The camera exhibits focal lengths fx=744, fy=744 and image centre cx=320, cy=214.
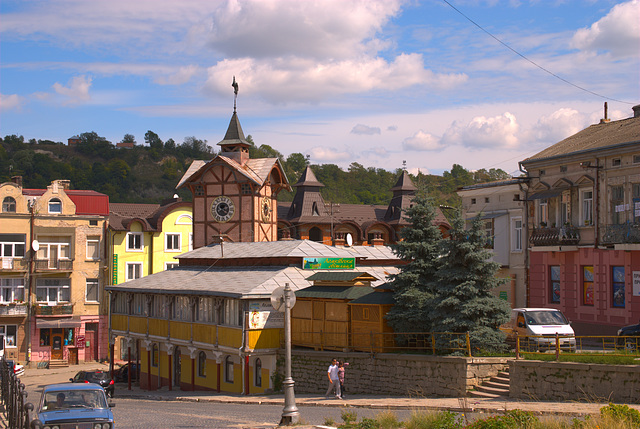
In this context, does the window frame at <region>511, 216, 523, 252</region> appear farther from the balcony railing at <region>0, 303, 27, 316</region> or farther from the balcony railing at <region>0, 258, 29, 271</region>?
the balcony railing at <region>0, 303, 27, 316</region>

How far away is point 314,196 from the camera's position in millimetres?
70250

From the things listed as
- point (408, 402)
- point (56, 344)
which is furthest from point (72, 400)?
point (56, 344)

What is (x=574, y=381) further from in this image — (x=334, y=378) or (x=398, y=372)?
(x=334, y=378)

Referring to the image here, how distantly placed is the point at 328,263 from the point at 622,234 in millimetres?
12975

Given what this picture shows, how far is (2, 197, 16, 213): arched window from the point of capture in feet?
173

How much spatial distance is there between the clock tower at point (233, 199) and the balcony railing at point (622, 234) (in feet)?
74.9

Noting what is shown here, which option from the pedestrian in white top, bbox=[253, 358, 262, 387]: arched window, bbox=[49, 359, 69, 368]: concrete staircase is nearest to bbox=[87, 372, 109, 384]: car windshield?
bbox=[253, 358, 262, 387]: arched window

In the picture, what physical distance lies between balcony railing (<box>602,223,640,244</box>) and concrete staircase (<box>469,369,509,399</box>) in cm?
1000

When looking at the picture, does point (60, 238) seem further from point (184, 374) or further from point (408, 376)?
point (408, 376)


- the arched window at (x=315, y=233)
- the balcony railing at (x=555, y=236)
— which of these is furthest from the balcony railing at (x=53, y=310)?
the balcony railing at (x=555, y=236)

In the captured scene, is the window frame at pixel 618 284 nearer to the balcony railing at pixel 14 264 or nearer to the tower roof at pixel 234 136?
the tower roof at pixel 234 136

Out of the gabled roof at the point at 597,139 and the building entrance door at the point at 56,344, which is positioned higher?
the gabled roof at the point at 597,139

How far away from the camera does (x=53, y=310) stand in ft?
172

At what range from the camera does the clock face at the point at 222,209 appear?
48.7 meters
